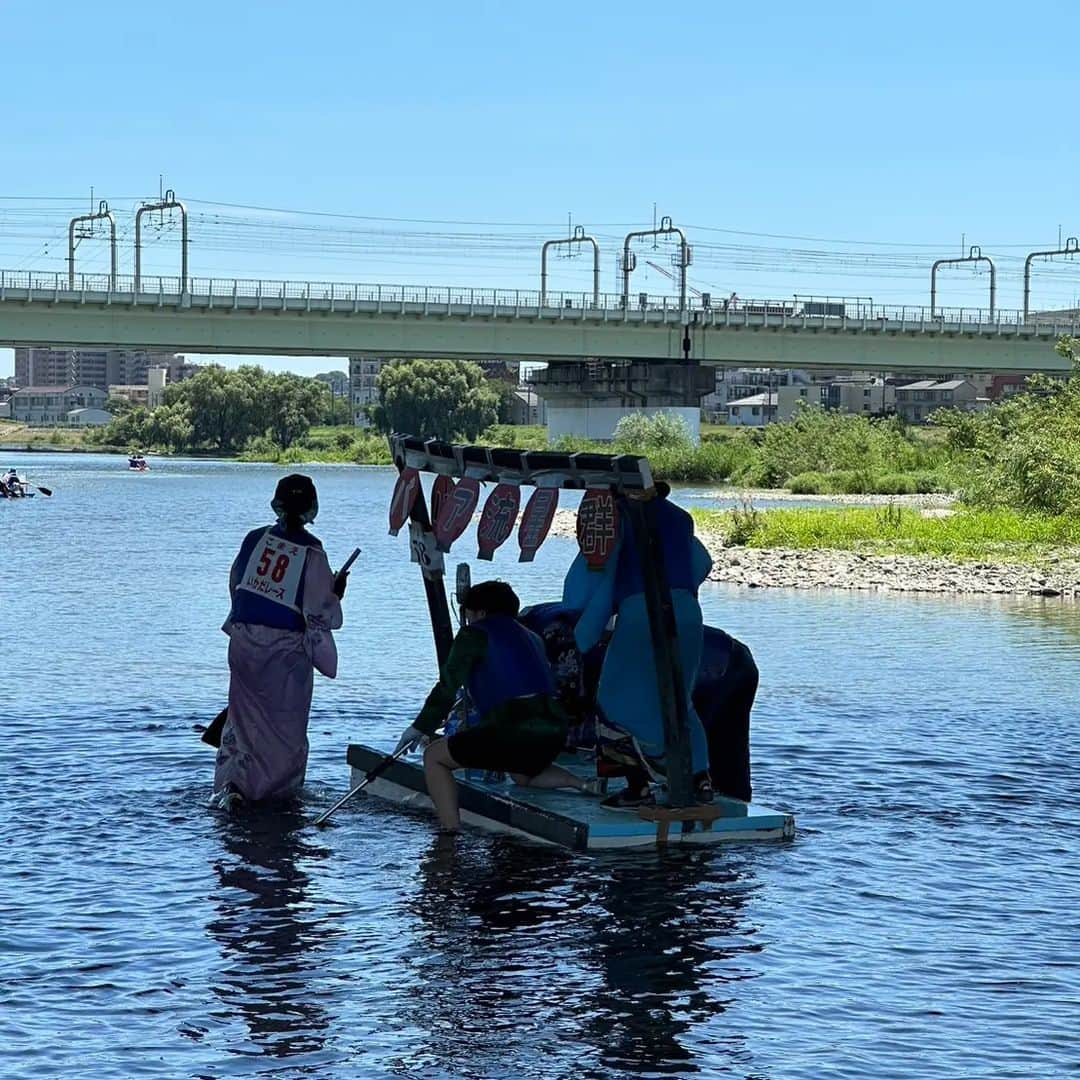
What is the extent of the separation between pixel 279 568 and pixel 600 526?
2.25 metres

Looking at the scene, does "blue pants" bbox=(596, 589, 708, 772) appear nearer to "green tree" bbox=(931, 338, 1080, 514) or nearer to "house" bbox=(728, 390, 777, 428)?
"green tree" bbox=(931, 338, 1080, 514)

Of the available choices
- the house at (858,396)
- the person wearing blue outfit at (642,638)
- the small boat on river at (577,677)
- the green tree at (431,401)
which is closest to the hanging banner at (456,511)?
the small boat on river at (577,677)

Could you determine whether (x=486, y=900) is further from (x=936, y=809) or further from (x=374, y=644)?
(x=374, y=644)

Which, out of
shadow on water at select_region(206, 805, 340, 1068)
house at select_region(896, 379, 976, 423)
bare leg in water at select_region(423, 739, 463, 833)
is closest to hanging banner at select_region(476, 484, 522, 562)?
bare leg in water at select_region(423, 739, 463, 833)

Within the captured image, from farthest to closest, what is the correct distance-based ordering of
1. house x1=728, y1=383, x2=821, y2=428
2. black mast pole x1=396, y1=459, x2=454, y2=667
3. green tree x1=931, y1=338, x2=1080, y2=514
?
house x1=728, y1=383, x2=821, y2=428 < green tree x1=931, y1=338, x2=1080, y2=514 < black mast pole x1=396, y1=459, x2=454, y2=667

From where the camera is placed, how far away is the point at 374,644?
24625 millimetres

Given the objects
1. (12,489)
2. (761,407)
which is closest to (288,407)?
(761,407)

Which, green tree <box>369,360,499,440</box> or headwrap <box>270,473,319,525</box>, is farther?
green tree <box>369,360,499,440</box>

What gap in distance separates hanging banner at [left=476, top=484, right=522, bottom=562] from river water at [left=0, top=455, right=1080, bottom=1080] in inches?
72.1

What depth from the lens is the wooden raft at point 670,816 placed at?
11531 mm

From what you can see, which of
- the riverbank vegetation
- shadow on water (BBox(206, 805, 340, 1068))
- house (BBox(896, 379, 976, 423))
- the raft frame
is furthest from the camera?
house (BBox(896, 379, 976, 423))

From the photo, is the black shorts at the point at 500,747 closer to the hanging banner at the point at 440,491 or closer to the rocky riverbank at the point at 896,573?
the hanging banner at the point at 440,491

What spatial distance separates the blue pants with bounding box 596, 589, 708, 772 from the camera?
11.5 m

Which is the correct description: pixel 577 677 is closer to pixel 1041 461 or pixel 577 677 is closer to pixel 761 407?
pixel 1041 461
